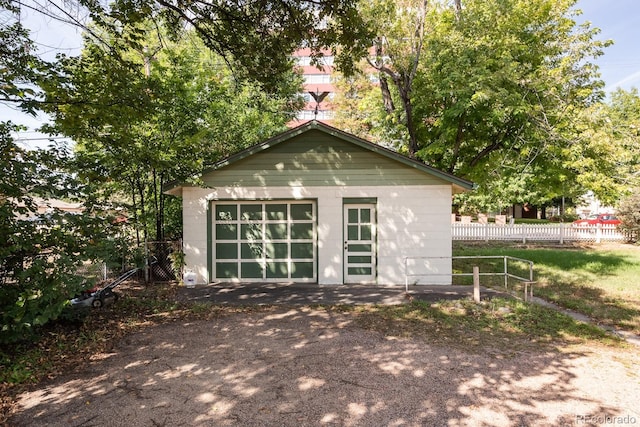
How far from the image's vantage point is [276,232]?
414 inches

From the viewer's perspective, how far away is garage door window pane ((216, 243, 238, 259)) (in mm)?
10516

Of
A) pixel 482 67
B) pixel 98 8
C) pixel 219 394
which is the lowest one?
pixel 219 394

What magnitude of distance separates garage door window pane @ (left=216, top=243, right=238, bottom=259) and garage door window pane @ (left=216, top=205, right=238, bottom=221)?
755mm

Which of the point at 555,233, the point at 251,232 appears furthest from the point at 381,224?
the point at 555,233

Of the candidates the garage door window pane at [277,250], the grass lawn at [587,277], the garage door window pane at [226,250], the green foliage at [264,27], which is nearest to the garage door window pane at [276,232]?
the garage door window pane at [277,250]

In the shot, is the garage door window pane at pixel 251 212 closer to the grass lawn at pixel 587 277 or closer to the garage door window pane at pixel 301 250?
the garage door window pane at pixel 301 250

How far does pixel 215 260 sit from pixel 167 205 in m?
3.55

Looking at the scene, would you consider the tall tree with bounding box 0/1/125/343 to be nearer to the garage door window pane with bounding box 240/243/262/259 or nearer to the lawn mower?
the lawn mower

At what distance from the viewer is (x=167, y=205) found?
41.5ft

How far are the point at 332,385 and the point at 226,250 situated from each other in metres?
6.84

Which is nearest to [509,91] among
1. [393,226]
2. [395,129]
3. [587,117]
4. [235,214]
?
[587,117]

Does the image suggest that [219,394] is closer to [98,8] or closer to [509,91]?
[98,8]

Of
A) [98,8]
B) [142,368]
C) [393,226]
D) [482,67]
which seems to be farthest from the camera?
[482,67]

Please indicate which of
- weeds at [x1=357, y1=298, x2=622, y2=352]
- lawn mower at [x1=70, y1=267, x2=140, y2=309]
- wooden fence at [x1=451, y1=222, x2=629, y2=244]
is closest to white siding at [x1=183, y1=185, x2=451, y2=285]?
weeds at [x1=357, y1=298, x2=622, y2=352]
